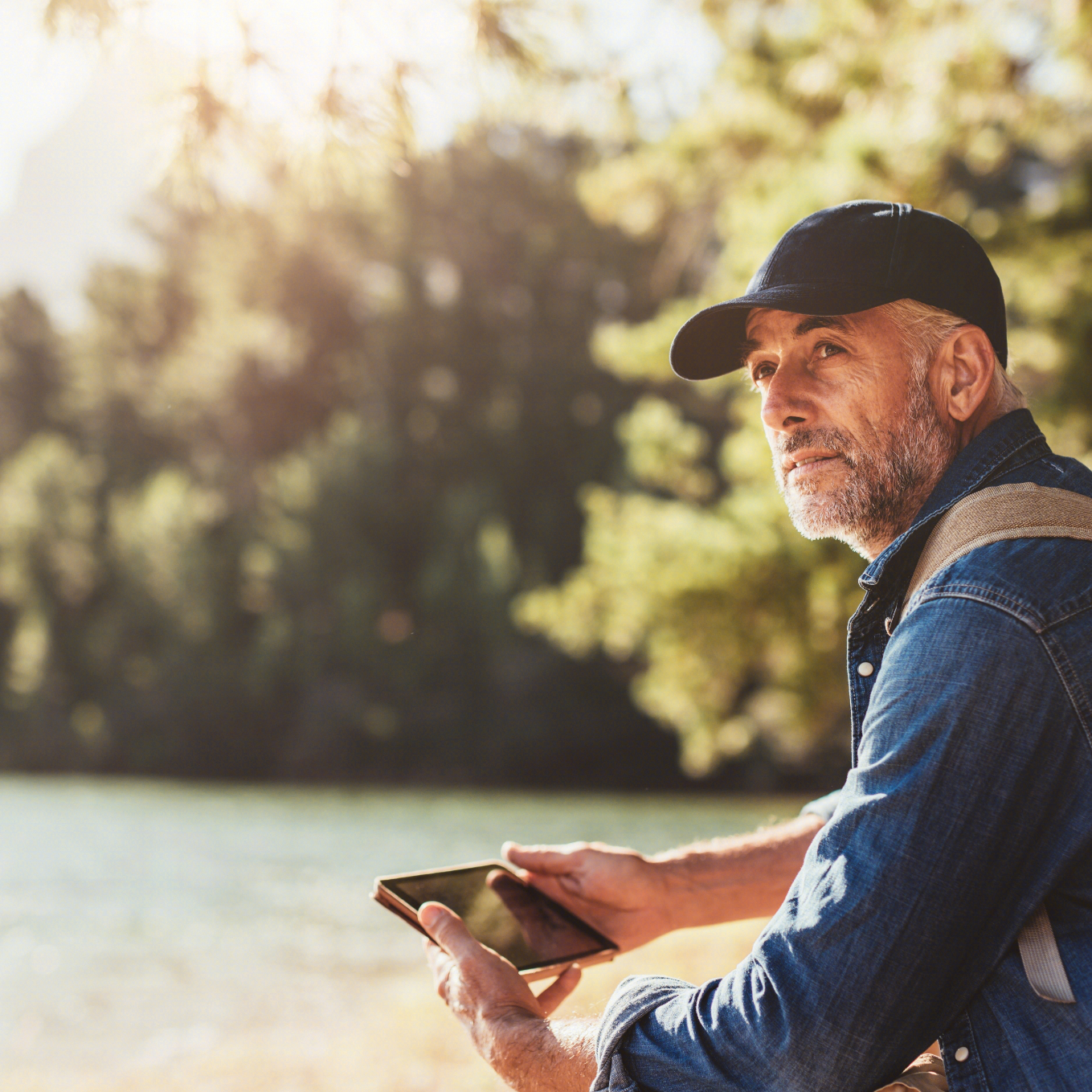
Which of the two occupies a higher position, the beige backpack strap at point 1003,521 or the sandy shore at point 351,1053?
the beige backpack strap at point 1003,521

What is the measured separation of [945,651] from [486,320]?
29.0m

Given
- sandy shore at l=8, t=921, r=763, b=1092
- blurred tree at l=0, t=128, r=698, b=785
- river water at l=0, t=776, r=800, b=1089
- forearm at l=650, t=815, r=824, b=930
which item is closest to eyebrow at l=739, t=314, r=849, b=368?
forearm at l=650, t=815, r=824, b=930

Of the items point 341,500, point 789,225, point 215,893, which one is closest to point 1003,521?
point 789,225

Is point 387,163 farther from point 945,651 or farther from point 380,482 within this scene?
point 380,482

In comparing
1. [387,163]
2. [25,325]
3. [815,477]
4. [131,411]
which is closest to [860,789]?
[815,477]

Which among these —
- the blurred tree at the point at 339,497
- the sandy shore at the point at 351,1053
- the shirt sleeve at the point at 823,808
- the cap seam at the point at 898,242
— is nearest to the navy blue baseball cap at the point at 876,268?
the cap seam at the point at 898,242

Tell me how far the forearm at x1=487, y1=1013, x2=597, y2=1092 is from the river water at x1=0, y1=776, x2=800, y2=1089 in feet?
18.9

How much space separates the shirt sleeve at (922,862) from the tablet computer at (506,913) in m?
0.61

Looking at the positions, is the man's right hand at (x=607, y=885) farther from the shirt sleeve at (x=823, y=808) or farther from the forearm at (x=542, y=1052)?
the forearm at (x=542, y=1052)

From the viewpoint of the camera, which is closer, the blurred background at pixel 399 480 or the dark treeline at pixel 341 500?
the blurred background at pixel 399 480

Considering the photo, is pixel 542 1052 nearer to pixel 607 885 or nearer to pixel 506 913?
pixel 506 913

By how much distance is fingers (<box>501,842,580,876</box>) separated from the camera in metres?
2.00

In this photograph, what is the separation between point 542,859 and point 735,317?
0.92m

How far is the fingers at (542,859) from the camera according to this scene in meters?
2.00
